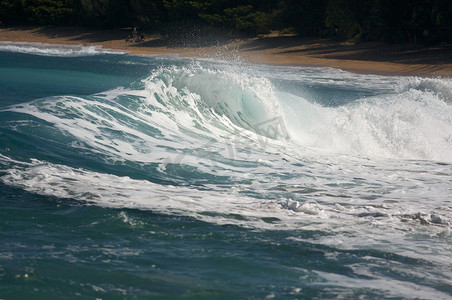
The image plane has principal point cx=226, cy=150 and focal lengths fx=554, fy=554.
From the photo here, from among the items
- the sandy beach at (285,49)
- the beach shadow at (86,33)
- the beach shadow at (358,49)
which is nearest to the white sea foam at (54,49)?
the sandy beach at (285,49)

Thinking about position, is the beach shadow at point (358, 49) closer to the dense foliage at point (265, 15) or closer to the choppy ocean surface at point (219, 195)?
the dense foliage at point (265, 15)

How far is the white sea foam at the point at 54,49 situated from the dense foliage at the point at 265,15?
16.0ft

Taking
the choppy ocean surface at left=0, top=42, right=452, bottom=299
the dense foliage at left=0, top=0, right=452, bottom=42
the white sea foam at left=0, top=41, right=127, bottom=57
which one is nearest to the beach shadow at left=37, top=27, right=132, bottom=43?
the dense foliage at left=0, top=0, right=452, bottom=42

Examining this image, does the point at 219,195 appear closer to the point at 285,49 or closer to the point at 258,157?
the point at 258,157

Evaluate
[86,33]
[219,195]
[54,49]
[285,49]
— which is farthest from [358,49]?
[219,195]

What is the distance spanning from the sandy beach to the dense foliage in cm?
81

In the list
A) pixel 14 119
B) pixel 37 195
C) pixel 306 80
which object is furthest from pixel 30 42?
pixel 37 195

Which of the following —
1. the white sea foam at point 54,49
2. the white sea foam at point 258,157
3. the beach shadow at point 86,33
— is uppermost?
the beach shadow at point 86,33

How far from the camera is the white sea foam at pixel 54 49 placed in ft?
112

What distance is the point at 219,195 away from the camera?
20.5 ft

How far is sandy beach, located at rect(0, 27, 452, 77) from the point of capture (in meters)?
25.4

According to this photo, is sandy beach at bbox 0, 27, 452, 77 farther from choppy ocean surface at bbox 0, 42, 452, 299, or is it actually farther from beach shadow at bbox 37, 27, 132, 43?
choppy ocean surface at bbox 0, 42, 452, 299

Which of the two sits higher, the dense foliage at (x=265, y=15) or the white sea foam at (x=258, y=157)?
the dense foliage at (x=265, y=15)

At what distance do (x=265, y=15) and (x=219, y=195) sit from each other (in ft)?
101
